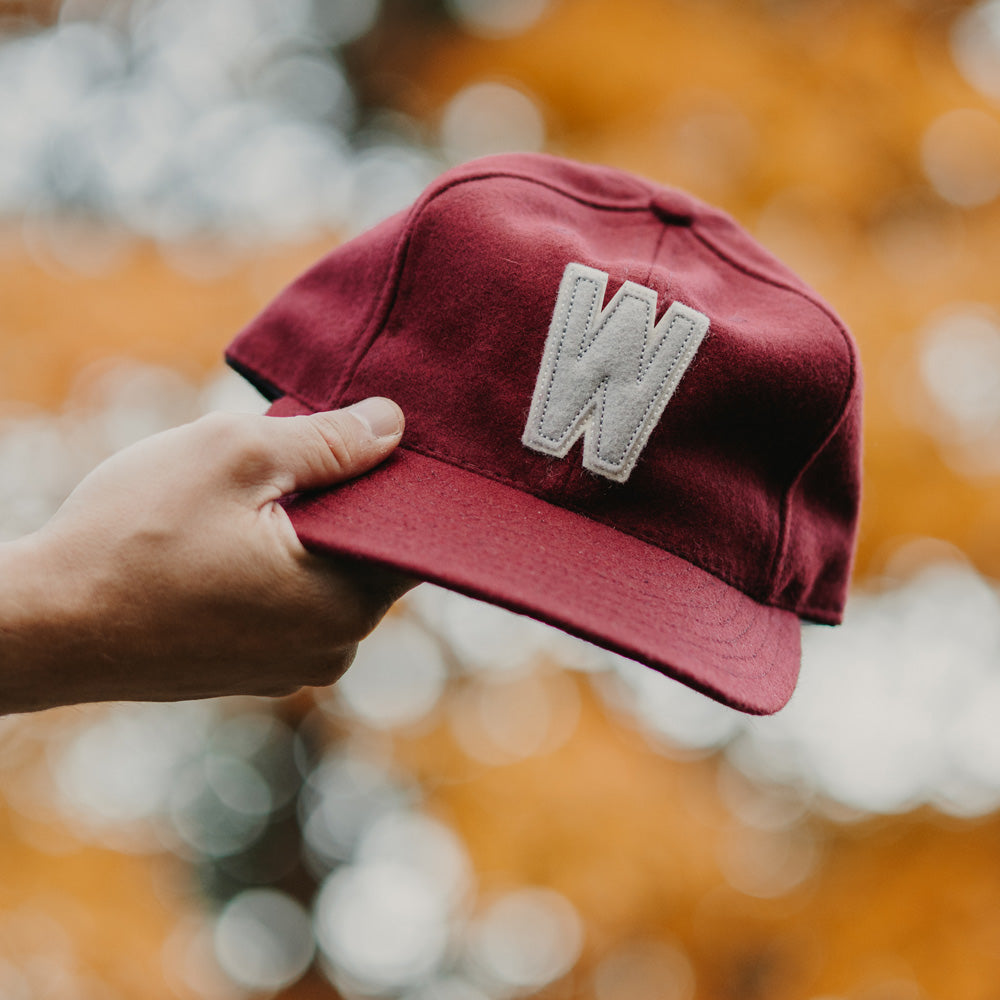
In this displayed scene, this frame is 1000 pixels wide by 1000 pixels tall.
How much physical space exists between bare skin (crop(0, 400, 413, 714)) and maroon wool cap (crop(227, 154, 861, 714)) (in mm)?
57

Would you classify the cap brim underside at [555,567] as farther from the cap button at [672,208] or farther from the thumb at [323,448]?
the cap button at [672,208]

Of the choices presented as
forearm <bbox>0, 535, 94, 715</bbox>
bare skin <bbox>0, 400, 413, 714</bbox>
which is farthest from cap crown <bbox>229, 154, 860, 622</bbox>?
forearm <bbox>0, 535, 94, 715</bbox>

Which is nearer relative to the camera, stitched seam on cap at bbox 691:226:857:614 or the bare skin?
the bare skin

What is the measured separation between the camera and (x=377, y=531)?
3.30 feet

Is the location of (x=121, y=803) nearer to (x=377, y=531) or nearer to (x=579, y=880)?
(x=579, y=880)

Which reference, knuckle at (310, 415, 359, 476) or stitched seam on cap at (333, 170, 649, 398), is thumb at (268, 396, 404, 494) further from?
stitched seam on cap at (333, 170, 649, 398)

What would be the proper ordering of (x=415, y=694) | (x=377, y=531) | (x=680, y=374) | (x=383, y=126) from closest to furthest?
(x=377, y=531) < (x=680, y=374) < (x=415, y=694) < (x=383, y=126)

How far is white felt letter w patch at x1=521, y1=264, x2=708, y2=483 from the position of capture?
44.0 inches

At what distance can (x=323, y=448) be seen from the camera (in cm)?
105

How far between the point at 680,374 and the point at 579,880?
2.61 metres

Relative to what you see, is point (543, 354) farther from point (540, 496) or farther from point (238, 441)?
point (238, 441)

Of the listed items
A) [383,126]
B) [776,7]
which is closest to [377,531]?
[776,7]

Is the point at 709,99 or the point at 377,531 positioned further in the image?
the point at 709,99

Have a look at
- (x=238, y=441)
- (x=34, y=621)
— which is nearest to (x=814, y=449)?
(x=238, y=441)
